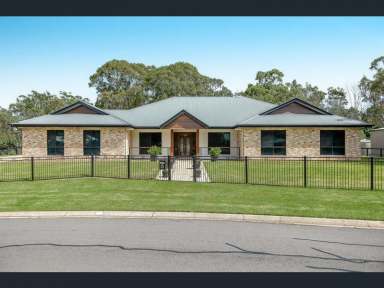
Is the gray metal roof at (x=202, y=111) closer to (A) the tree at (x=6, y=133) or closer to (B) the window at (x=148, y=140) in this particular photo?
(B) the window at (x=148, y=140)

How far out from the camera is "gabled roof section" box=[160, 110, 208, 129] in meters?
32.5

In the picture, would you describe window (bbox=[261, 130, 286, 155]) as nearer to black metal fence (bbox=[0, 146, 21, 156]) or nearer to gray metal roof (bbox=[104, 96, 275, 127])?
gray metal roof (bbox=[104, 96, 275, 127])

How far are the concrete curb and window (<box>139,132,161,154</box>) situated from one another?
2397 centimetres

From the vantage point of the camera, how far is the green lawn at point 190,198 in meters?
11.0

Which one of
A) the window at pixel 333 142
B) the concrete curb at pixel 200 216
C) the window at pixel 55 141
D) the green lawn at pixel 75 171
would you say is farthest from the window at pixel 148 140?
the concrete curb at pixel 200 216

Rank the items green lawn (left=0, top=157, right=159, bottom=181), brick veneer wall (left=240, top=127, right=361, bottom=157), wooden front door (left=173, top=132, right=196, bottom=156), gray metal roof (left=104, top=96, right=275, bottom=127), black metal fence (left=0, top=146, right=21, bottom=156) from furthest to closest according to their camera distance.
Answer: black metal fence (left=0, top=146, right=21, bottom=156) < wooden front door (left=173, top=132, right=196, bottom=156) < gray metal roof (left=104, top=96, right=275, bottom=127) < brick veneer wall (left=240, top=127, right=361, bottom=157) < green lawn (left=0, top=157, right=159, bottom=181)

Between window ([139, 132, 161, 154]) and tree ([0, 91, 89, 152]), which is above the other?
tree ([0, 91, 89, 152])

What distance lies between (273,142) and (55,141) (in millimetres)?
19396

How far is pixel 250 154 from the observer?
3162 centimetres

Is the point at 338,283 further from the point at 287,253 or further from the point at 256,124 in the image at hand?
the point at 256,124

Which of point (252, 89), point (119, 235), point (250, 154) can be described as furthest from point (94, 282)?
point (252, 89)

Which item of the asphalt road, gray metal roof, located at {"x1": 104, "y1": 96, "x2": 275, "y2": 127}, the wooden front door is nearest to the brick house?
gray metal roof, located at {"x1": 104, "y1": 96, "x2": 275, "y2": 127}

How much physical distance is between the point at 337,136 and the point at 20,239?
95.9ft

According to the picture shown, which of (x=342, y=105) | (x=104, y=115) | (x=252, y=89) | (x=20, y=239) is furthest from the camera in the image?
(x=342, y=105)
